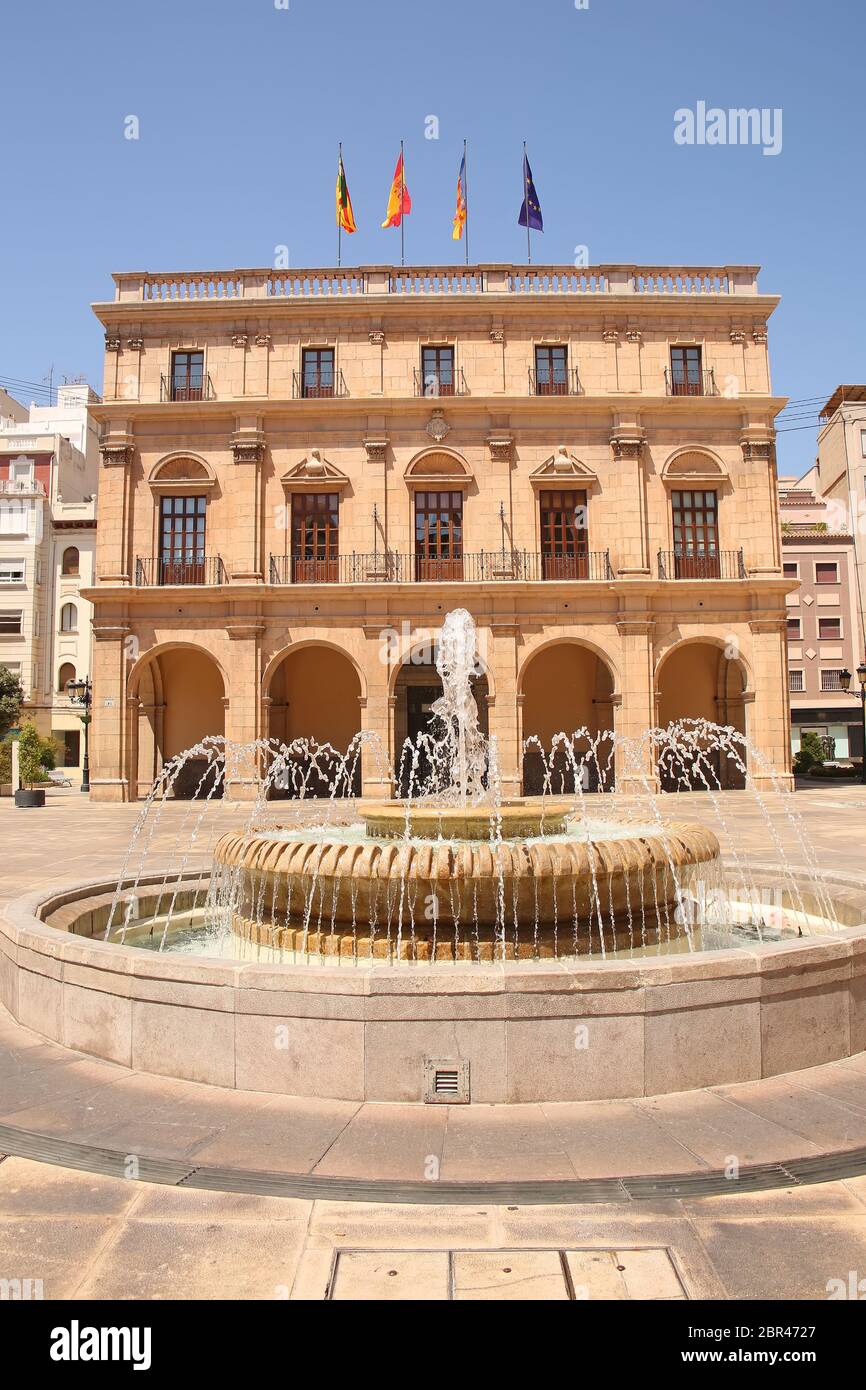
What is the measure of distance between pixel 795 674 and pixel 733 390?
74.4ft

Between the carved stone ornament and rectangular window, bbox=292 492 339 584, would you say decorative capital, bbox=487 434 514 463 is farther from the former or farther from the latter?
rectangular window, bbox=292 492 339 584

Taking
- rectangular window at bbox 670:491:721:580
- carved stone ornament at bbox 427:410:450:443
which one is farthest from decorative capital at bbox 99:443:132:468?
rectangular window at bbox 670:491:721:580

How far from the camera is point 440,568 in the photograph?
2570cm

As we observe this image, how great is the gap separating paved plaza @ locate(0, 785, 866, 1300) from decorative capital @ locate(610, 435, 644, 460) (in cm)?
2291

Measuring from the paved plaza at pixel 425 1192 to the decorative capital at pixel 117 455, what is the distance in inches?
930

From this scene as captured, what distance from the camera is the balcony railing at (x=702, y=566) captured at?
25766mm

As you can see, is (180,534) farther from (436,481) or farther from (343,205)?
(343,205)

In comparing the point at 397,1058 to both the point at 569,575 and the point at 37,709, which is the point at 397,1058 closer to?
the point at 569,575

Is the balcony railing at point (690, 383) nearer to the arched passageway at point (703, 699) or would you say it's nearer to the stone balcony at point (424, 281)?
the stone balcony at point (424, 281)

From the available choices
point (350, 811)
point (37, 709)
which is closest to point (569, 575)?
point (350, 811)

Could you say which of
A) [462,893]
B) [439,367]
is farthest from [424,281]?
[462,893]

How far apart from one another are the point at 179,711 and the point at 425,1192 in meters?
26.6

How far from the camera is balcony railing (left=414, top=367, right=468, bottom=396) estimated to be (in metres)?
→ 26.0

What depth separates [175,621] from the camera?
25.5 metres
